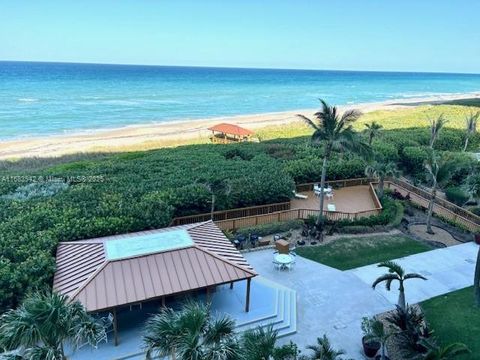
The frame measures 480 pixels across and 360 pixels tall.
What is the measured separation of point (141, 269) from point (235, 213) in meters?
8.71

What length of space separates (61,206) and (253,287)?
377 inches

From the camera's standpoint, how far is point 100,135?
157ft

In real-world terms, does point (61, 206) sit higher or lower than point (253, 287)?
higher

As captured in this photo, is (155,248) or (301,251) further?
(301,251)

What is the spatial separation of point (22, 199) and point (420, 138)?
105 feet

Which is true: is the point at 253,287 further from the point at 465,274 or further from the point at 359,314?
the point at 465,274

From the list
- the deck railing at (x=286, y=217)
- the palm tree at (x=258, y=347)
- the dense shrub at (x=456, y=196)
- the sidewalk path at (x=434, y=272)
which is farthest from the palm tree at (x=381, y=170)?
the palm tree at (x=258, y=347)

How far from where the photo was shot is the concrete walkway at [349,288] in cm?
1286

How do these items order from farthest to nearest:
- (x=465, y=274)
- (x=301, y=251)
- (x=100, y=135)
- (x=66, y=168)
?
(x=100, y=135) < (x=66, y=168) < (x=301, y=251) < (x=465, y=274)

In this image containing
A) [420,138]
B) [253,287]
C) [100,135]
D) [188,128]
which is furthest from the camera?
[188,128]

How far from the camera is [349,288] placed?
15.4 metres

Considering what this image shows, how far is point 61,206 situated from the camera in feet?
57.2

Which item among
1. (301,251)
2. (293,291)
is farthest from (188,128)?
(293,291)

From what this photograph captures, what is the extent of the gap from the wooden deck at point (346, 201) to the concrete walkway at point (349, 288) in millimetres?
5199
